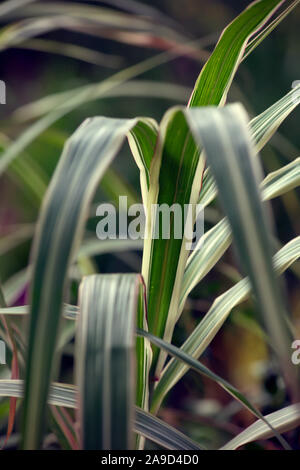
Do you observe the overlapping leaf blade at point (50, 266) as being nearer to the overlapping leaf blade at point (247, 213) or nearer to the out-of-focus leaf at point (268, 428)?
the overlapping leaf blade at point (247, 213)

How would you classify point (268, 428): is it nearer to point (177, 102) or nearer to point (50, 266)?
point (50, 266)

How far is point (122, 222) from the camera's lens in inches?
28.7

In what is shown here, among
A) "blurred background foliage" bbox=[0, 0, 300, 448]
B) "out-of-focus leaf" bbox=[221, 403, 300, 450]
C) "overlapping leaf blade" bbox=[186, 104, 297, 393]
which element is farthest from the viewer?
"blurred background foliage" bbox=[0, 0, 300, 448]

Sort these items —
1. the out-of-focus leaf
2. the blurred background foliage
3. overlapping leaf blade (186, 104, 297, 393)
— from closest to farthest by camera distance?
overlapping leaf blade (186, 104, 297, 393)
the out-of-focus leaf
the blurred background foliage

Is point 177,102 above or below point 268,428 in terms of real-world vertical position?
above

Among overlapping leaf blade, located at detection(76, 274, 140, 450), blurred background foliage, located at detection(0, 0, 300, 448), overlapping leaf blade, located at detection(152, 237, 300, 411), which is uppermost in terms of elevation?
blurred background foliage, located at detection(0, 0, 300, 448)

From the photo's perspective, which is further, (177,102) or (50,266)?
(177,102)

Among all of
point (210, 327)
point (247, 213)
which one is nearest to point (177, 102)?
point (210, 327)

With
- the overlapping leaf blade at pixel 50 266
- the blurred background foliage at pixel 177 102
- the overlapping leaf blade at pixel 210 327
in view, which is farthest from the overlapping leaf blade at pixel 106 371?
the blurred background foliage at pixel 177 102

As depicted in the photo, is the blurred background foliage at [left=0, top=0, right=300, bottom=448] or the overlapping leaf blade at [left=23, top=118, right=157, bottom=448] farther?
the blurred background foliage at [left=0, top=0, right=300, bottom=448]

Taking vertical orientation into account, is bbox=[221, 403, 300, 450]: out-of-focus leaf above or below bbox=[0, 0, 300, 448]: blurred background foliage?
below

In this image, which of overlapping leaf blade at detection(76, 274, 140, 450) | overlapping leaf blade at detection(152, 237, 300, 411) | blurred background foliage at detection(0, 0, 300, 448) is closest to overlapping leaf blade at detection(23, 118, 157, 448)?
overlapping leaf blade at detection(76, 274, 140, 450)

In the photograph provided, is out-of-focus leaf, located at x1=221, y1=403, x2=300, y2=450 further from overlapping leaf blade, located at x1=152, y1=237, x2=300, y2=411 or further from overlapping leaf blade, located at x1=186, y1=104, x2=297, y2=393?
overlapping leaf blade, located at x1=186, y1=104, x2=297, y2=393
